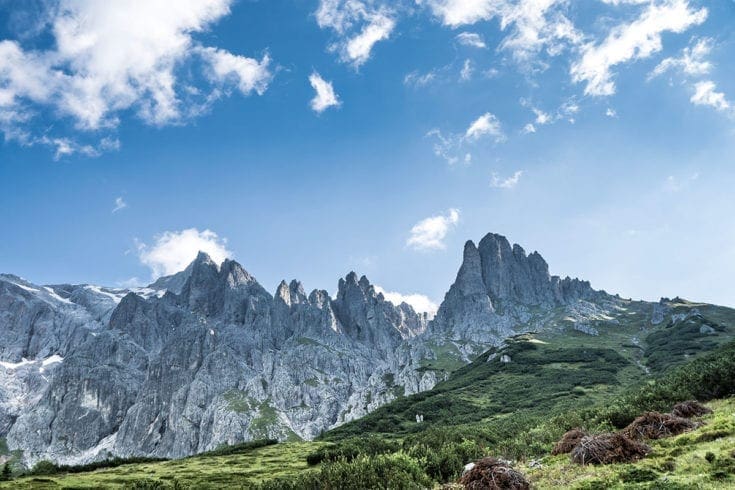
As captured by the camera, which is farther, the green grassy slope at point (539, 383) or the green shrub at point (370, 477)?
the green grassy slope at point (539, 383)

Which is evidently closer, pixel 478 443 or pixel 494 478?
pixel 494 478

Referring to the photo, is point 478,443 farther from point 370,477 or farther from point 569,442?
point 370,477

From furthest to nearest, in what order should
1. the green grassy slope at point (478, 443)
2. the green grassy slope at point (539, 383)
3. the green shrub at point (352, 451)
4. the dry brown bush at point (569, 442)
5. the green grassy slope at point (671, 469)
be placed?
the green grassy slope at point (539, 383)
the green shrub at point (352, 451)
the dry brown bush at point (569, 442)
the green grassy slope at point (478, 443)
the green grassy slope at point (671, 469)

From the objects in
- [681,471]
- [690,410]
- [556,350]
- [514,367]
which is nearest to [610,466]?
[681,471]

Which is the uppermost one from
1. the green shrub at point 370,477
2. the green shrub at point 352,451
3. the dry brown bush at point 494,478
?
the dry brown bush at point 494,478

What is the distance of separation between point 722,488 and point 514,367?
17308cm

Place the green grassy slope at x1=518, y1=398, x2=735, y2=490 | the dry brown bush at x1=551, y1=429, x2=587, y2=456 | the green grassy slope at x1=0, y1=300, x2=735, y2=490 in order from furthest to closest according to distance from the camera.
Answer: the dry brown bush at x1=551, y1=429, x2=587, y2=456
the green grassy slope at x1=0, y1=300, x2=735, y2=490
the green grassy slope at x1=518, y1=398, x2=735, y2=490

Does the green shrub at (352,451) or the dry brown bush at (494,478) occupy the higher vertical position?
the dry brown bush at (494,478)

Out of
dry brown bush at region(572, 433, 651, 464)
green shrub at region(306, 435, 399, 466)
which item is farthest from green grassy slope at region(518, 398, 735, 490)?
green shrub at region(306, 435, 399, 466)

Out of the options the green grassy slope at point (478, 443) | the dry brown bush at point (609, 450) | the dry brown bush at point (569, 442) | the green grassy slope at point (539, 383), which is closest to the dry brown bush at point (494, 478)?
the green grassy slope at point (478, 443)

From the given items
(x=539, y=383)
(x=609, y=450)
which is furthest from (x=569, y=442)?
(x=539, y=383)

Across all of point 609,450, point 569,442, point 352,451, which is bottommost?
point 352,451

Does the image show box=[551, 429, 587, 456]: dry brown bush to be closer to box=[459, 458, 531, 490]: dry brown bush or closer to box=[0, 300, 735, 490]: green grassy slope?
box=[0, 300, 735, 490]: green grassy slope

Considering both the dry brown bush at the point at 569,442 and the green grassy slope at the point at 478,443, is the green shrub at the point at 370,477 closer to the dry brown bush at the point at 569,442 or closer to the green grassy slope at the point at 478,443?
the green grassy slope at the point at 478,443
